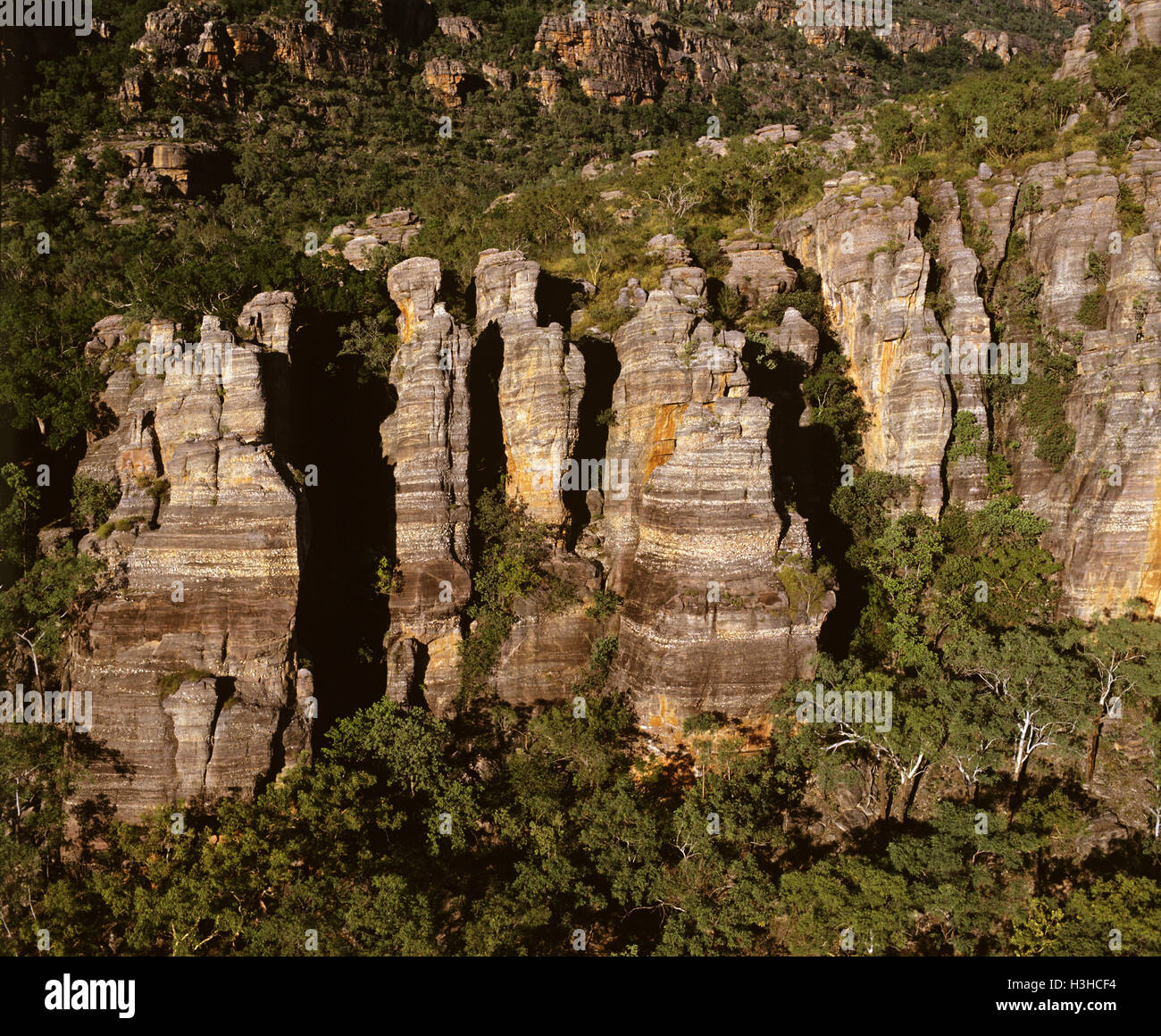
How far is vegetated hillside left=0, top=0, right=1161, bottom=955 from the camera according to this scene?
21.1 metres

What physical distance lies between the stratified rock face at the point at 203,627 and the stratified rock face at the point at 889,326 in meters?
28.1

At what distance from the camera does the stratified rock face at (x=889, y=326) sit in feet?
104

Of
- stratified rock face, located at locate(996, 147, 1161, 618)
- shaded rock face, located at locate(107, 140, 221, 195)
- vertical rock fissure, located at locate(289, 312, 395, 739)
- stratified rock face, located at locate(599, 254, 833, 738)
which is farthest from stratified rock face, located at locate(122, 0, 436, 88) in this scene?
stratified rock face, located at locate(996, 147, 1161, 618)

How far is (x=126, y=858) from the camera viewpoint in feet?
70.7

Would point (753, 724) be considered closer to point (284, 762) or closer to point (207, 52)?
point (284, 762)

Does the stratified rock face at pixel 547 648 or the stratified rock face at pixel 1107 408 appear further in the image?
the stratified rock face at pixel 1107 408

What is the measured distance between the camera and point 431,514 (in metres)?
26.4

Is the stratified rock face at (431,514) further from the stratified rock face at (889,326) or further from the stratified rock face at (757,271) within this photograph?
the stratified rock face at (889,326)

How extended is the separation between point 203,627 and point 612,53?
90.1 meters

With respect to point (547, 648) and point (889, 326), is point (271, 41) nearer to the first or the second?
point (889, 326)

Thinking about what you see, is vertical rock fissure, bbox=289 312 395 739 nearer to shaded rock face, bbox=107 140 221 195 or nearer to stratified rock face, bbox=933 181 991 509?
stratified rock face, bbox=933 181 991 509

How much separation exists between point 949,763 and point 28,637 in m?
35.0

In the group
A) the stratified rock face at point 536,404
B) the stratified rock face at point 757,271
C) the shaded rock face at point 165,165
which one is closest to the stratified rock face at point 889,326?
the stratified rock face at point 757,271

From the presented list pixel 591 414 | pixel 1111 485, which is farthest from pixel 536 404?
pixel 1111 485
